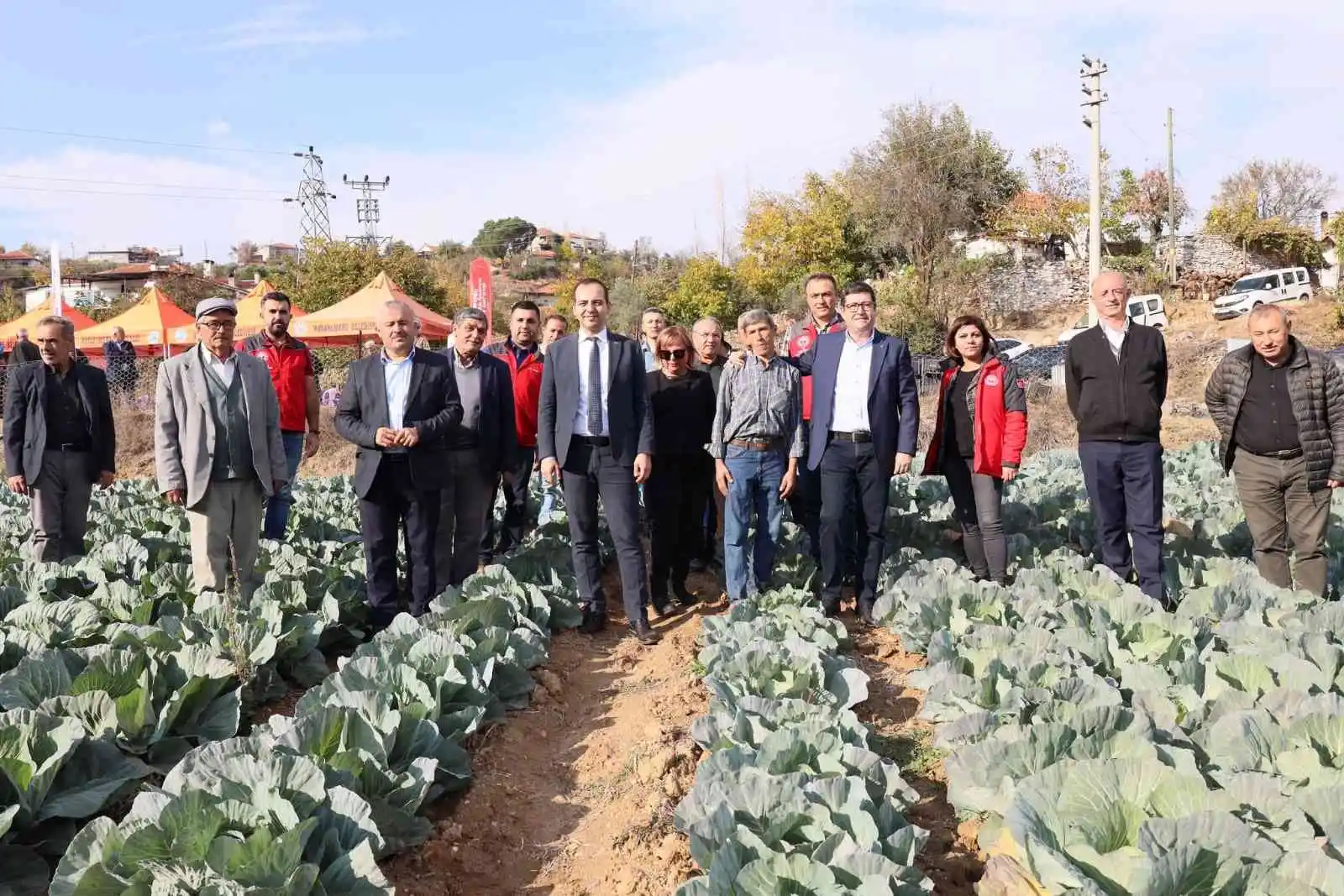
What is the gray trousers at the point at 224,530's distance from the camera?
4559 mm

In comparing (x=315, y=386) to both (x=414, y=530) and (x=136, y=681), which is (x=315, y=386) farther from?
(x=136, y=681)

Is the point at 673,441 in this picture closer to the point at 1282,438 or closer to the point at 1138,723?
the point at 1138,723

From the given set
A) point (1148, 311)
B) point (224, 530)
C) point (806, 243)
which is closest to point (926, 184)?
point (806, 243)

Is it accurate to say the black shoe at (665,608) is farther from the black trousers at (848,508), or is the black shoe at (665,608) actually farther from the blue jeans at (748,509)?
the black trousers at (848,508)

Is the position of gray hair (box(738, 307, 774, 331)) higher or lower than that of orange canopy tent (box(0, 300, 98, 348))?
lower

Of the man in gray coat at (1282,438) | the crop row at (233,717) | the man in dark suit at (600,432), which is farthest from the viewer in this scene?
the man in dark suit at (600,432)

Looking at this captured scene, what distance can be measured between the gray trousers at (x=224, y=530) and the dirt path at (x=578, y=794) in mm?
1653

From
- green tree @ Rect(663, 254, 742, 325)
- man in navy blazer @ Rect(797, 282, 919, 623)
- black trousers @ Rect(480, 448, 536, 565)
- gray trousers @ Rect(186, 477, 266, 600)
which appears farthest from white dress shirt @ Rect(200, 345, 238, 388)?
green tree @ Rect(663, 254, 742, 325)

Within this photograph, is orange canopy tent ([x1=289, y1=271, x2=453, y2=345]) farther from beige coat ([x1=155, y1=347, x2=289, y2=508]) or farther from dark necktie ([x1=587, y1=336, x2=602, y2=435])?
dark necktie ([x1=587, y1=336, x2=602, y2=435])

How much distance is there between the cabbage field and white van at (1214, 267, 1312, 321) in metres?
23.6

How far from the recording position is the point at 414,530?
4.73 m

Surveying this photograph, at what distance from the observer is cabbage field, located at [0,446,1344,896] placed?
2.16m

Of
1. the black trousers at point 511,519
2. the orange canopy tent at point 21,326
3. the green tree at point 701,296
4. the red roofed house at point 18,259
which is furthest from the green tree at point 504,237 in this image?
the black trousers at point 511,519

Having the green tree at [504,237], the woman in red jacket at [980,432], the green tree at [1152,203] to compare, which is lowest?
the woman in red jacket at [980,432]
